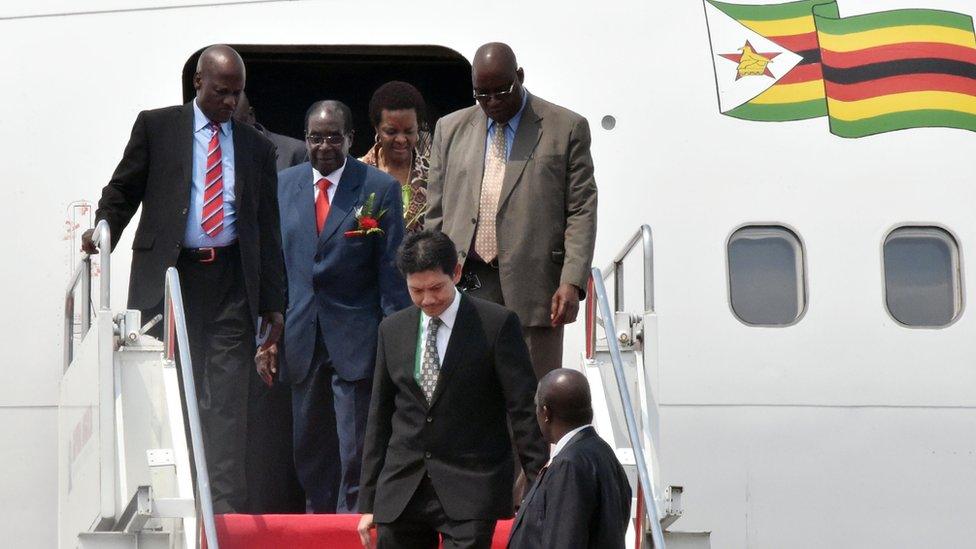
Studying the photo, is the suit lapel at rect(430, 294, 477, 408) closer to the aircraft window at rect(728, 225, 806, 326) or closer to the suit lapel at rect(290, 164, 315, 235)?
the suit lapel at rect(290, 164, 315, 235)

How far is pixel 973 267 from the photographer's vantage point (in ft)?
27.1

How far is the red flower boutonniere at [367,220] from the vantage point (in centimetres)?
732

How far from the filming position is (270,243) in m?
7.05

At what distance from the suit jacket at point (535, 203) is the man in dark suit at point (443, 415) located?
108cm

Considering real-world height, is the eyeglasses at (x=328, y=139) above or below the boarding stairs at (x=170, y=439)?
above

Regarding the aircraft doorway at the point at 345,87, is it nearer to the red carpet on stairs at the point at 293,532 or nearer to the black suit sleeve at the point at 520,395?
the red carpet on stairs at the point at 293,532

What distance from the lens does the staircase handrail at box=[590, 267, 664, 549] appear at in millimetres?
5773

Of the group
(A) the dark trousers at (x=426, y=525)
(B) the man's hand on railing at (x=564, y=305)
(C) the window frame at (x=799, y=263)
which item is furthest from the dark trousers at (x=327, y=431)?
(C) the window frame at (x=799, y=263)

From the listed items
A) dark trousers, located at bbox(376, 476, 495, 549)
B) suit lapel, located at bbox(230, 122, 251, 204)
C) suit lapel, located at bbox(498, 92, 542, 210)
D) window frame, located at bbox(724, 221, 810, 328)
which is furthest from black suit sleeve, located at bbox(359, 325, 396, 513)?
window frame, located at bbox(724, 221, 810, 328)

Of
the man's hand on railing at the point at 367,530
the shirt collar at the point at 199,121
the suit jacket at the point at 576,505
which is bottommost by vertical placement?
the man's hand on railing at the point at 367,530

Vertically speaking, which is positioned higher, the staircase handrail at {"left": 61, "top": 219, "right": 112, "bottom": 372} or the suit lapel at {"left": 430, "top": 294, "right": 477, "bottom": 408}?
the staircase handrail at {"left": 61, "top": 219, "right": 112, "bottom": 372}

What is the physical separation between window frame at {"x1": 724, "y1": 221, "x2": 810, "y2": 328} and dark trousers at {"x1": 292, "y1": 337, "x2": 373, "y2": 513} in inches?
79.7

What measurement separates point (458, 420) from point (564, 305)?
116 centimetres

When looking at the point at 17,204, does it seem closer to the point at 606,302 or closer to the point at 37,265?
the point at 37,265
